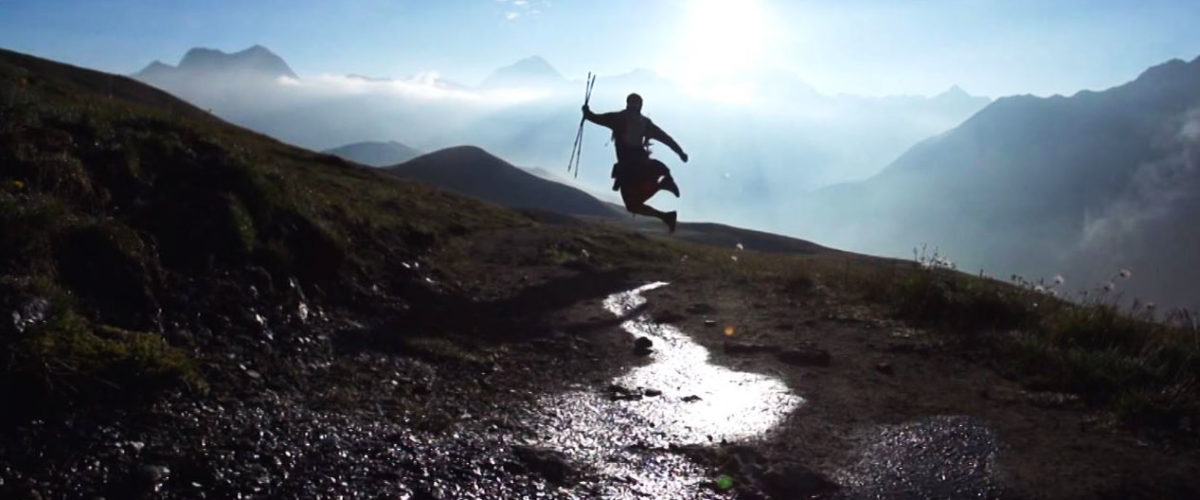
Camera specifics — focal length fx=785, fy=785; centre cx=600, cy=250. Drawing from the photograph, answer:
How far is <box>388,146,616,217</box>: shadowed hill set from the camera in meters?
174

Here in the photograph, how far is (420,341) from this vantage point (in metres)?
7.29

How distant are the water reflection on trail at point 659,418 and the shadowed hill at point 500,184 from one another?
16215 cm

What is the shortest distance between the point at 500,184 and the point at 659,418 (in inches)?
7057

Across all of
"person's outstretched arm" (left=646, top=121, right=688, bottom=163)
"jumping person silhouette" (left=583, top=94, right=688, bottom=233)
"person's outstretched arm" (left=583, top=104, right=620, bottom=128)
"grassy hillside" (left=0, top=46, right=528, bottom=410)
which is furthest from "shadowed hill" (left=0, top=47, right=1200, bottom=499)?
"person's outstretched arm" (left=646, top=121, right=688, bottom=163)

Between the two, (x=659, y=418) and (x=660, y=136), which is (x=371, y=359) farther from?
(x=660, y=136)

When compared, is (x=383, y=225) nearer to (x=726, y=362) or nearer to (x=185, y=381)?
(x=726, y=362)

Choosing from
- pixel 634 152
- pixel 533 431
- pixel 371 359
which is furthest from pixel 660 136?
pixel 533 431

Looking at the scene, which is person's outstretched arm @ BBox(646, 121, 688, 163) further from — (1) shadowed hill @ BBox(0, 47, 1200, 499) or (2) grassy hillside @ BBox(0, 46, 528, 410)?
(2) grassy hillside @ BBox(0, 46, 528, 410)

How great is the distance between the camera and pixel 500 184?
599 feet

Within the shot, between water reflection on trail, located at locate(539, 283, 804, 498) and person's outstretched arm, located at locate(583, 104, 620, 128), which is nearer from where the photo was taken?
water reflection on trail, located at locate(539, 283, 804, 498)

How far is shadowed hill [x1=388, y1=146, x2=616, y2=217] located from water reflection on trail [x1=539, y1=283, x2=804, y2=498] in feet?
532

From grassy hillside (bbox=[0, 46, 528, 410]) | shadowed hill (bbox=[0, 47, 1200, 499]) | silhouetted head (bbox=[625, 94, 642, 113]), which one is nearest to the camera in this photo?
shadowed hill (bbox=[0, 47, 1200, 499])

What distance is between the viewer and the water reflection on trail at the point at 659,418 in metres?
4.51

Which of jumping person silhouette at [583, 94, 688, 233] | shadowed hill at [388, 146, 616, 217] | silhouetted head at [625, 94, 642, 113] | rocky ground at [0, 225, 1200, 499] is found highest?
shadowed hill at [388, 146, 616, 217]
